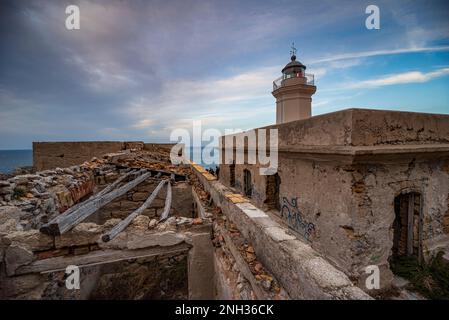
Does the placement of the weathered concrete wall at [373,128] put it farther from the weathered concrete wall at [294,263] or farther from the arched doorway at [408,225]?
the weathered concrete wall at [294,263]

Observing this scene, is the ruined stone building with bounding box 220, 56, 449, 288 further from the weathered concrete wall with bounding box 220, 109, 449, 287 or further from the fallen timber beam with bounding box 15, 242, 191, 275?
the fallen timber beam with bounding box 15, 242, 191, 275

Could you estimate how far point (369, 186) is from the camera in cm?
446

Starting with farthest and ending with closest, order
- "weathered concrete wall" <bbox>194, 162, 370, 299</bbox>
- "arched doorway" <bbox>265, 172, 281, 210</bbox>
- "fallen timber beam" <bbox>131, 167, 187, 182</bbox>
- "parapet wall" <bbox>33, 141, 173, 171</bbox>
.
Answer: "parapet wall" <bbox>33, 141, 173, 171</bbox> → "fallen timber beam" <bbox>131, 167, 187, 182</bbox> → "arched doorway" <bbox>265, 172, 281, 210</bbox> → "weathered concrete wall" <bbox>194, 162, 370, 299</bbox>

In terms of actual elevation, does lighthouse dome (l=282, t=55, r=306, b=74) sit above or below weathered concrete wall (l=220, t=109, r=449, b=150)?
above

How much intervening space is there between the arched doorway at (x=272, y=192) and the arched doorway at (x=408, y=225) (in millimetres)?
3593

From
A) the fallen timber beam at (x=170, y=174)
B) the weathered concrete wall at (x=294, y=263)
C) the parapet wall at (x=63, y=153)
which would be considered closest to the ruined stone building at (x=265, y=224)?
the weathered concrete wall at (x=294, y=263)

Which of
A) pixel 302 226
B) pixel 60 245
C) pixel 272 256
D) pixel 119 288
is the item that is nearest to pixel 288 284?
pixel 272 256

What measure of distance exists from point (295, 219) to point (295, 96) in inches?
465

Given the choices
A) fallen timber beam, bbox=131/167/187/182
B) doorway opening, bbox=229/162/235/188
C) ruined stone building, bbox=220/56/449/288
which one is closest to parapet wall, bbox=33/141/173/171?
fallen timber beam, bbox=131/167/187/182

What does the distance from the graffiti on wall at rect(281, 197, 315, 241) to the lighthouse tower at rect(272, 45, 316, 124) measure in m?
9.80

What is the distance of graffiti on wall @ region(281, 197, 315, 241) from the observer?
5.84 m

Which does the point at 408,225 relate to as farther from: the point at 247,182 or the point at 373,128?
the point at 247,182

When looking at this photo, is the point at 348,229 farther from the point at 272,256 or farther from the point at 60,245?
the point at 60,245

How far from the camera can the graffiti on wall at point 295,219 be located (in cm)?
584
